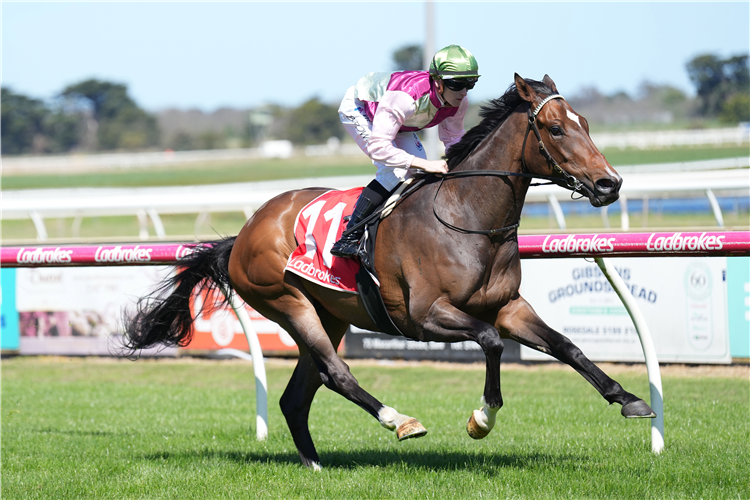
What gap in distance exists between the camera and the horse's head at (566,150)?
3.47m

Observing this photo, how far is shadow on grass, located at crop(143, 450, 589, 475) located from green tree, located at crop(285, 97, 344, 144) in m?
71.9

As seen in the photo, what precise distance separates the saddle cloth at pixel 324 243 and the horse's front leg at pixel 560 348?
806 mm

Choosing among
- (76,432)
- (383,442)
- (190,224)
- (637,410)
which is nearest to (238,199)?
(76,432)

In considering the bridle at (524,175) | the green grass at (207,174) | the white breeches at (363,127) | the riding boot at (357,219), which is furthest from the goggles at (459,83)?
the green grass at (207,174)

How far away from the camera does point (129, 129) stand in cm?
8306

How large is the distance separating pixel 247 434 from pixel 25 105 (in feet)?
263

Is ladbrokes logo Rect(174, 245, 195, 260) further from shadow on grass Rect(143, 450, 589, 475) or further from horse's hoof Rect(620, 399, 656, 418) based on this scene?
horse's hoof Rect(620, 399, 656, 418)

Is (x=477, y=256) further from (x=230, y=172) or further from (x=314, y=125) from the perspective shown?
(x=314, y=125)

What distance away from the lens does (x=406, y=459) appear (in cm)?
455

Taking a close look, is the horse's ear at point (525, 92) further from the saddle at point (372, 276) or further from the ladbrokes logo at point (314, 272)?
the ladbrokes logo at point (314, 272)

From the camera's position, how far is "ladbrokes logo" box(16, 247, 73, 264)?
5.33 meters

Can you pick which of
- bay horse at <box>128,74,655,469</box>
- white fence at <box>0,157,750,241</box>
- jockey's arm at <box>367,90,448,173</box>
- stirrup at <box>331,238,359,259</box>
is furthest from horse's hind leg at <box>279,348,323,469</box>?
white fence at <box>0,157,750,241</box>

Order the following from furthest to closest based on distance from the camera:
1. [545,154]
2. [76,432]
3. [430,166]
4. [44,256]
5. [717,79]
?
[717,79] < [76,432] < [44,256] < [430,166] < [545,154]

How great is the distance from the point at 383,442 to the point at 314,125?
73.5 meters
